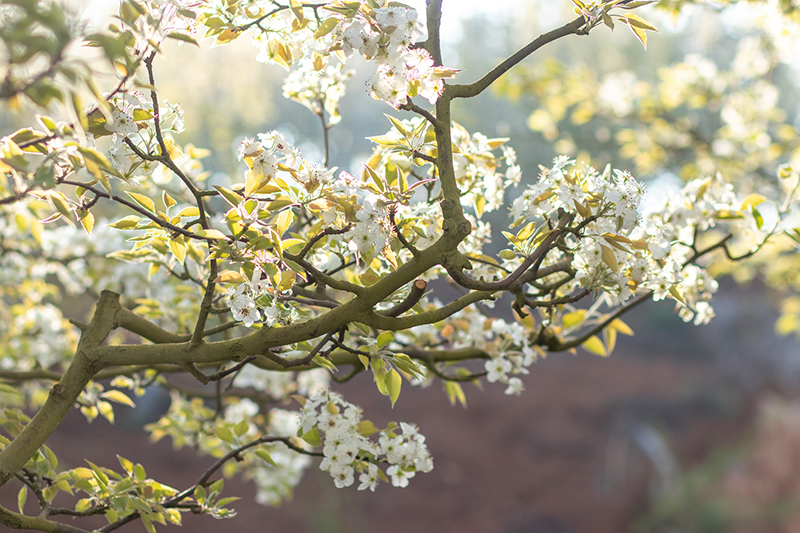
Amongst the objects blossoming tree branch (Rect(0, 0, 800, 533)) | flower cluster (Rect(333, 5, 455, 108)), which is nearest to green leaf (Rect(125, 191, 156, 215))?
blossoming tree branch (Rect(0, 0, 800, 533))

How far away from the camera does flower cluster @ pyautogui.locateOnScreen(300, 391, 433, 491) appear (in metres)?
1.20

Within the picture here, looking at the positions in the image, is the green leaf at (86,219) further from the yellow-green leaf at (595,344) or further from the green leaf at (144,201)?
the yellow-green leaf at (595,344)

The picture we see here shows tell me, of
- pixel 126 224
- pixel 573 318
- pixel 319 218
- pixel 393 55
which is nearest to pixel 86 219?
pixel 126 224

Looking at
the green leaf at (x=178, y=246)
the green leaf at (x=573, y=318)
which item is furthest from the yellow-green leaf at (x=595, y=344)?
the green leaf at (x=178, y=246)

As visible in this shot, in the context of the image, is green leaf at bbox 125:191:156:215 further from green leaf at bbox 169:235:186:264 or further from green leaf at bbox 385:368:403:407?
green leaf at bbox 385:368:403:407

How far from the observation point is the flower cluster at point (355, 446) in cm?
120

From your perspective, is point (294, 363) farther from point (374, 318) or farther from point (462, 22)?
→ point (462, 22)

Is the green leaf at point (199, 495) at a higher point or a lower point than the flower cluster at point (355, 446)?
lower

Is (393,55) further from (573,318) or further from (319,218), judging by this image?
(573,318)

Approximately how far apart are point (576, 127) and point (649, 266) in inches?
765

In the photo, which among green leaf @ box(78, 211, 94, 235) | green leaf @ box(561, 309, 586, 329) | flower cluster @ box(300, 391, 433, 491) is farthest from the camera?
green leaf @ box(561, 309, 586, 329)

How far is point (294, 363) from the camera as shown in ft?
3.29

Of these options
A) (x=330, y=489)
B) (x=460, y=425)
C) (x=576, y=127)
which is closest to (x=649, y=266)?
(x=330, y=489)

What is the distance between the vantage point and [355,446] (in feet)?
3.96
